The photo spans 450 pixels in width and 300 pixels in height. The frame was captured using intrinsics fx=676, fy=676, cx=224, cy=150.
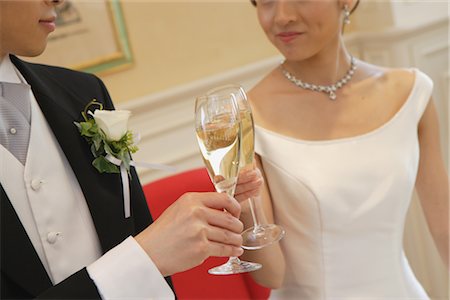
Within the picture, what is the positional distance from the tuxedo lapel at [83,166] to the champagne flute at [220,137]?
0.25 metres

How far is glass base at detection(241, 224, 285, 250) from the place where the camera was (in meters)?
1.37

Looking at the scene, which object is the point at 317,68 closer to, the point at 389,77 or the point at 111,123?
the point at 389,77

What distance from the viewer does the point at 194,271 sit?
191 centimetres

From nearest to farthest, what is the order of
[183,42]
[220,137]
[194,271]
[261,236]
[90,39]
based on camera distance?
[220,137]
[261,236]
[194,271]
[90,39]
[183,42]

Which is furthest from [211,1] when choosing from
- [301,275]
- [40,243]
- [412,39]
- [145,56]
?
[40,243]

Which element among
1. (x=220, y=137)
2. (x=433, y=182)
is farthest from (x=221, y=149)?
(x=433, y=182)

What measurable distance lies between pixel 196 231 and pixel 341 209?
3.13 feet

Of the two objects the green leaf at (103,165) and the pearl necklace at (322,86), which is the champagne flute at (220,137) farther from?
the pearl necklace at (322,86)

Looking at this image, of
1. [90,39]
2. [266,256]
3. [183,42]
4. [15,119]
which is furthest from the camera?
[183,42]

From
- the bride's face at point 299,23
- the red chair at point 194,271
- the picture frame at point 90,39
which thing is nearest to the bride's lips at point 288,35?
the bride's face at point 299,23

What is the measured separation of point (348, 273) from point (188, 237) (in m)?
1.02

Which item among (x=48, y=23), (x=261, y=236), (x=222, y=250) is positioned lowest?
(x=261, y=236)

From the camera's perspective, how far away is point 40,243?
1.24 metres

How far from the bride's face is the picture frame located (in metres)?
0.98
